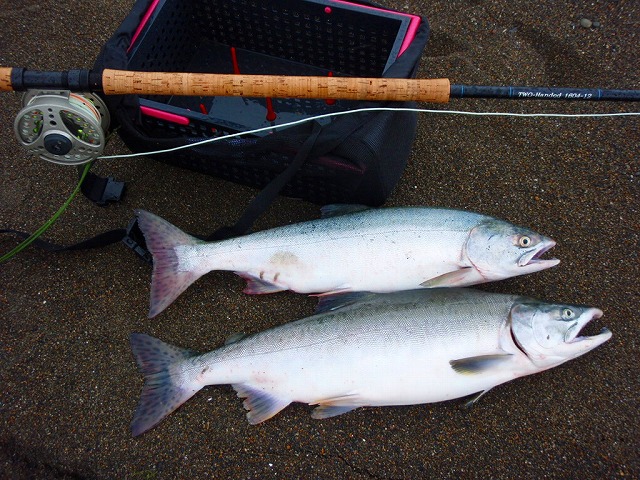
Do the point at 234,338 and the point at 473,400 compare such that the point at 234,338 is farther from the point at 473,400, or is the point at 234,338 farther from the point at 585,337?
the point at 585,337

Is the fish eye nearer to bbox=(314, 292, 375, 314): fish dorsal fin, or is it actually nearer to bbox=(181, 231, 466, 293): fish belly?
bbox=(181, 231, 466, 293): fish belly

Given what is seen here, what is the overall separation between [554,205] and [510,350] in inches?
39.8

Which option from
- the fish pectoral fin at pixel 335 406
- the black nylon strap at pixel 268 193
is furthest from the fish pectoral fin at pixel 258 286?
the fish pectoral fin at pixel 335 406

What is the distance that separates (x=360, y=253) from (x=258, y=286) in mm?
533

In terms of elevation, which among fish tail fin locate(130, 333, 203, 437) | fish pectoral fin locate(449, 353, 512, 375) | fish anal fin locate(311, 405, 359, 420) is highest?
fish pectoral fin locate(449, 353, 512, 375)

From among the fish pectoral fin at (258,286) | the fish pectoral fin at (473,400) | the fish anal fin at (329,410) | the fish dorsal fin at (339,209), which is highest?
the fish dorsal fin at (339,209)

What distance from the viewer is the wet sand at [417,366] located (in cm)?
229

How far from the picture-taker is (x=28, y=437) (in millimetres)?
2336

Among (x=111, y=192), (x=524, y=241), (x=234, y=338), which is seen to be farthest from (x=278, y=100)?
(x=524, y=241)

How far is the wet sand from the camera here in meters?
2.29

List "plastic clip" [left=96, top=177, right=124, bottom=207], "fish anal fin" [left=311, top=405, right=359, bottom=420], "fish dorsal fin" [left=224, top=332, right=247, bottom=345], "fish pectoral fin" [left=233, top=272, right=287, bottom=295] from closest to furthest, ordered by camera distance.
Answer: "fish anal fin" [left=311, top=405, right=359, bottom=420] < "fish dorsal fin" [left=224, top=332, right=247, bottom=345] < "fish pectoral fin" [left=233, top=272, right=287, bottom=295] < "plastic clip" [left=96, top=177, right=124, bottom=207]

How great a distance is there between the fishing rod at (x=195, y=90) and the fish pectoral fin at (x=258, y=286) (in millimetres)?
872

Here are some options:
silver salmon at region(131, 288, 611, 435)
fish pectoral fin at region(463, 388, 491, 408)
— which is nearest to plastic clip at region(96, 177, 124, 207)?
silver salmon at region(131, 288, 611, 435)

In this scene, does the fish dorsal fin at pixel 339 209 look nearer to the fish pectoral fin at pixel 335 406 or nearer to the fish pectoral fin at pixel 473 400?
the fish pectoral fin at pixel 335 406
